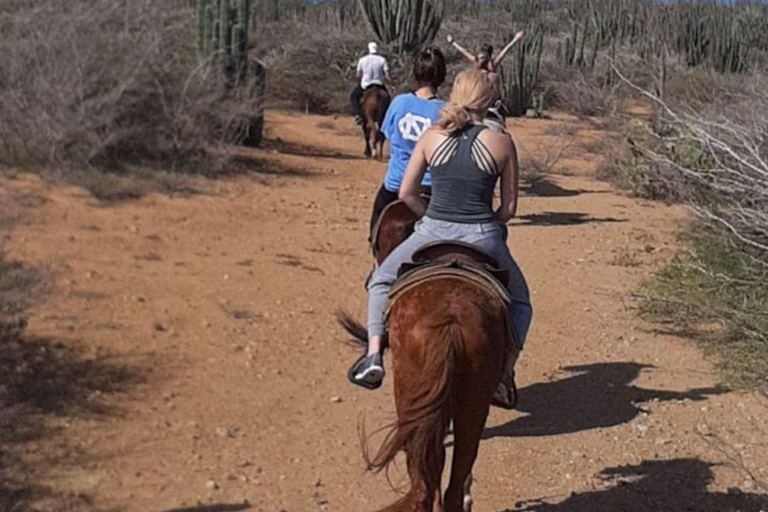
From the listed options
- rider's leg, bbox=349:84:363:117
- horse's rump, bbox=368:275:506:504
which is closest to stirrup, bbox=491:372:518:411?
horse's rump, bbox=368:275:506:504

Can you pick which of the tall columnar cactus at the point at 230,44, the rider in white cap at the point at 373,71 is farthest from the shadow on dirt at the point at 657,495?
the rider in white cap at the point at 373,71

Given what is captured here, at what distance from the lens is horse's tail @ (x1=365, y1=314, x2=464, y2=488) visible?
190 inches

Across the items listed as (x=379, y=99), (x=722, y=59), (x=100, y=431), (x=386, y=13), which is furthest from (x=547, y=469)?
(x=722, y=59)

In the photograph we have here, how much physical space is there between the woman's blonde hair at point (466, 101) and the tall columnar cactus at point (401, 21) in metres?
19.7

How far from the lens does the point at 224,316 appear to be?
29.4ft

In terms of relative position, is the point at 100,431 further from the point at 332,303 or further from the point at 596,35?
the point at 596,35

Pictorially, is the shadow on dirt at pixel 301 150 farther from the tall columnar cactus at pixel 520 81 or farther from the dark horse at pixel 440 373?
the dark horse at pixel 440 373

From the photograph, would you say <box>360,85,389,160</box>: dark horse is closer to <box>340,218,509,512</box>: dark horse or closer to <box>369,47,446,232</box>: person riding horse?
<box>369,47,446,232</box>: person riding horse

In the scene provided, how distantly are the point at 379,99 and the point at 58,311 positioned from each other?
9.84 metres

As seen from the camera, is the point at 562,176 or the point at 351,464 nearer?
the point at 351,464

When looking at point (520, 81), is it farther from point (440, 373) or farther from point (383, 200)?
point (440, 373)

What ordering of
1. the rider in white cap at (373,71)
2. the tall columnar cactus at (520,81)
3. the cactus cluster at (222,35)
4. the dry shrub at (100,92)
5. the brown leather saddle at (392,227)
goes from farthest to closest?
1. the tall columnar cactus at (520,81)
2. the rider in white cap at (373,71)
3. the cactus cluster at (222,35)
4. the dry shrub at (100,92)
5. the brown leather saddle at (392,227)

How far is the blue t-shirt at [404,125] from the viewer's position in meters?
7.21

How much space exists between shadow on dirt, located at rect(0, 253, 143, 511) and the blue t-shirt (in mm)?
2034
